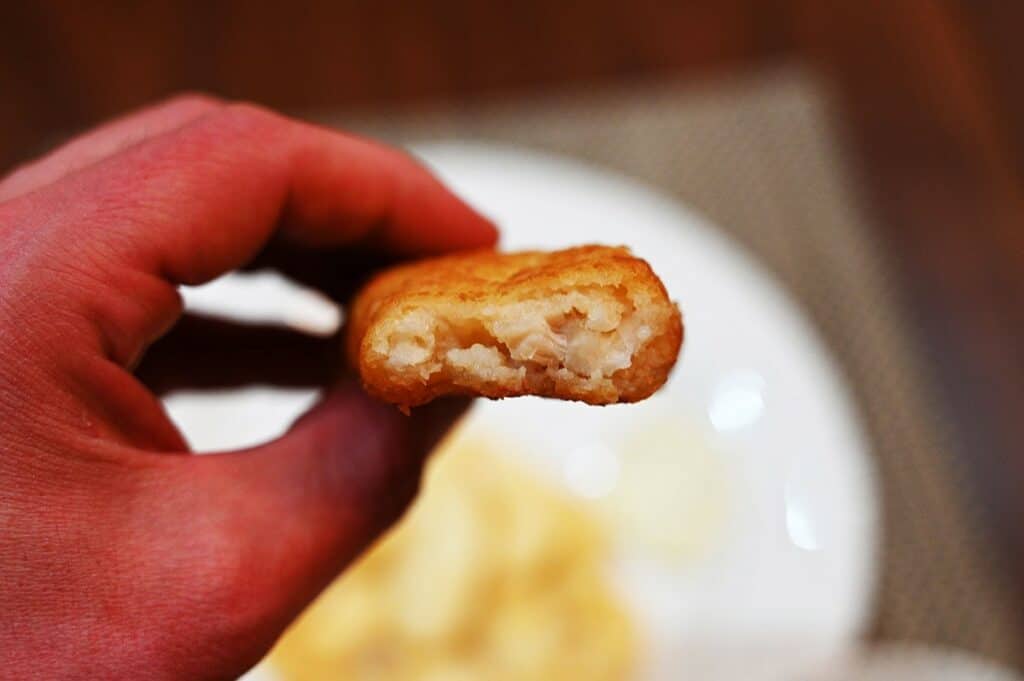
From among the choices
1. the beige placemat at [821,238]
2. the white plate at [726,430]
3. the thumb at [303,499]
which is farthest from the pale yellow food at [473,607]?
the thumb at [303,499]

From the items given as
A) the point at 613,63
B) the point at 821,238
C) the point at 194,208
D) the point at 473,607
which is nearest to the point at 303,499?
the point at 194,208

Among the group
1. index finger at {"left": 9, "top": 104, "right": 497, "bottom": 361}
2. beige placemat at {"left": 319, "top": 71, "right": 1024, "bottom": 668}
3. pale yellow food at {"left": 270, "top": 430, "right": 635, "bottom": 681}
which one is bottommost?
pale yellow food at {"left": 270, "top": 430, "right": 635, "bottom": 681}

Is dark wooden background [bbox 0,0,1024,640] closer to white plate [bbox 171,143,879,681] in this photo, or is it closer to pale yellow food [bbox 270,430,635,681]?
white plate [bbox 171,143,879,681]

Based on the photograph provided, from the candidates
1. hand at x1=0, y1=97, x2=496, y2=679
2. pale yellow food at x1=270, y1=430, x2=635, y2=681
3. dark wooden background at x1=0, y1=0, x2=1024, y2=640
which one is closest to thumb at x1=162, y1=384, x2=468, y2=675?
hand at x1=0, y1=97, x2=496, y2=679

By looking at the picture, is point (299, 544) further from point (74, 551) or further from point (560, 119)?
point (560, 119)

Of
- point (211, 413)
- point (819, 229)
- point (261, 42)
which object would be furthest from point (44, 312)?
point (261, 42)

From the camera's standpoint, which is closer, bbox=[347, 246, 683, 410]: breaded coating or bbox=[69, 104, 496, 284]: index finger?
bbox=[347, 246, 683, 410]: breaded coating

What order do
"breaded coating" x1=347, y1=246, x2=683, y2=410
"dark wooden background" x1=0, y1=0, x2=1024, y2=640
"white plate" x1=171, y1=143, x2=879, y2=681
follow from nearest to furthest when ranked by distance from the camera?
"breaded coating" x1=347, y1=246, x2=683, y2=410 → "white plate" x1=171, y1=143, x2=879, y2=681 → "dark wooden background" x1=0, y1=0, x2=1024, y2=640
